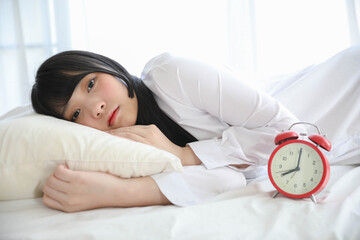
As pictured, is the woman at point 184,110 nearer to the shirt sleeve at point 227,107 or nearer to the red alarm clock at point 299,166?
the shirt sleeve at point 227,107

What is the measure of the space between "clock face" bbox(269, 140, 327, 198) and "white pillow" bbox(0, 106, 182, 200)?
0.29m

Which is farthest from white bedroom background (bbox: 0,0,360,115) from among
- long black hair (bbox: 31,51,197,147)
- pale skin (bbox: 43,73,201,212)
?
pale skin (bbox: 43,73,201,212)

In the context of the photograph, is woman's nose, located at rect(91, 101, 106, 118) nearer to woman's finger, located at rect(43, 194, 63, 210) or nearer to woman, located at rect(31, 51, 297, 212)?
woman, located at rect(31, 51, 297, 212)

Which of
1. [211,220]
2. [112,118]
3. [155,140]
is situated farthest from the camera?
[112,118]

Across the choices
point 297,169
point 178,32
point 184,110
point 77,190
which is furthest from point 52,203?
point 178,32

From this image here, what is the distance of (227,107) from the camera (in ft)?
4.04

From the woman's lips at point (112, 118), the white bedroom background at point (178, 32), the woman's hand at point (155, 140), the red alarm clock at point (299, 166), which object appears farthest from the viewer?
the white bedroom background at point (178, 32)

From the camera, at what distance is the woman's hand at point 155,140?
116 cm

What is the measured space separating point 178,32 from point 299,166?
2.08 metres

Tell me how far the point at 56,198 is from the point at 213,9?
225 centimetres

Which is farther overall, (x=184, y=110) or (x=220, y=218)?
(x=184, y=110)

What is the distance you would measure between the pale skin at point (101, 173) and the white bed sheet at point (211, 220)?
0.04 meters

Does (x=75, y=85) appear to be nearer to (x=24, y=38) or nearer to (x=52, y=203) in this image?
(x=52, y=203)

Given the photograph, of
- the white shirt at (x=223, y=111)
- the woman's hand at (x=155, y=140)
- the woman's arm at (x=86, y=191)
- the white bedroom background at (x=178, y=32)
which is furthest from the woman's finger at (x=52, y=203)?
the white bedroom background at (x=178, y=32)
